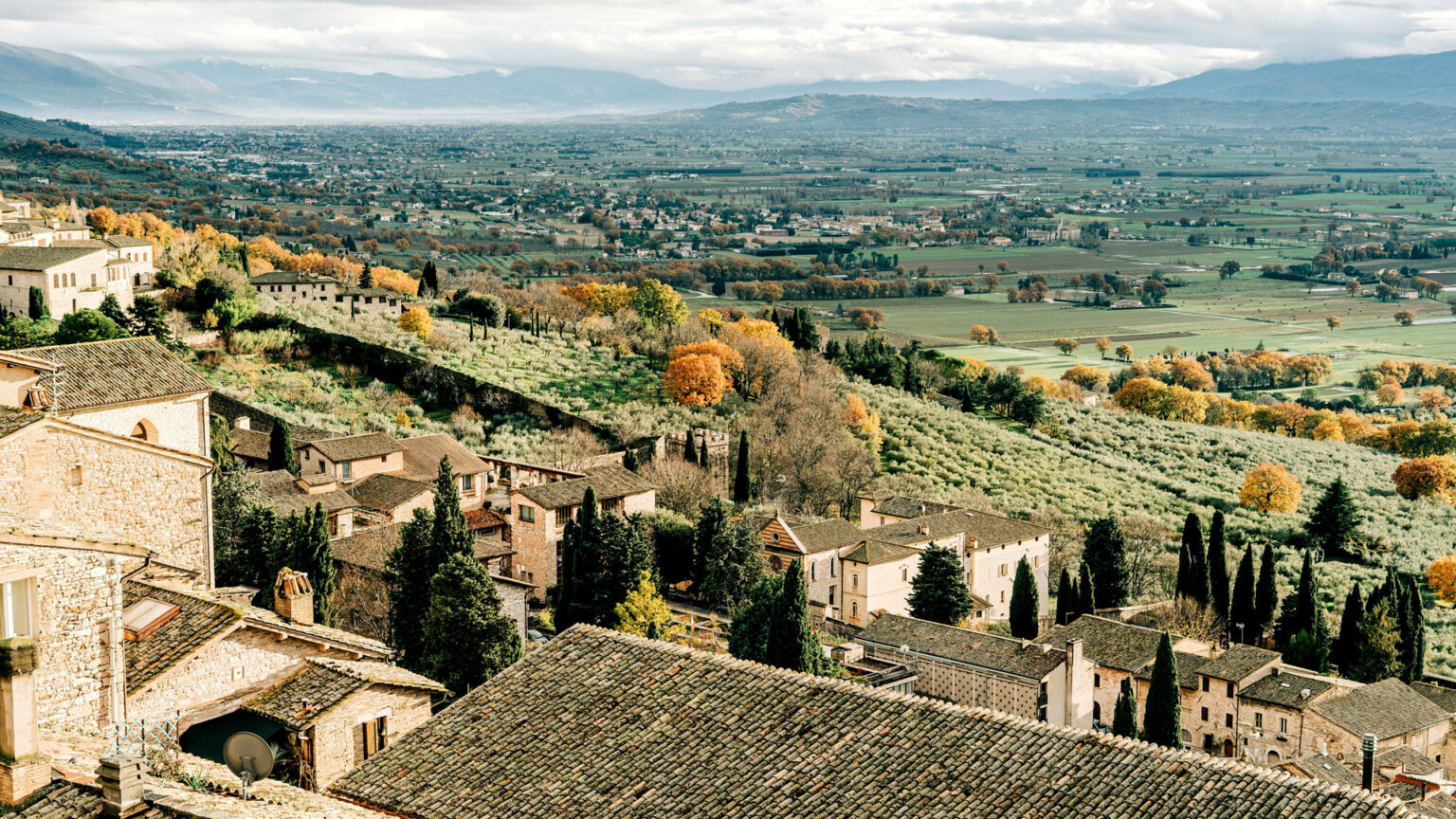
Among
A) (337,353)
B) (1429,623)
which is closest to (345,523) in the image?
(337,353)

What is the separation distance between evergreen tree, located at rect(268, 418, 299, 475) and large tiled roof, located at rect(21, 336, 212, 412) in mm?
19343

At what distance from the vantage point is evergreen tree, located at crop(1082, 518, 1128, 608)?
44.2 m

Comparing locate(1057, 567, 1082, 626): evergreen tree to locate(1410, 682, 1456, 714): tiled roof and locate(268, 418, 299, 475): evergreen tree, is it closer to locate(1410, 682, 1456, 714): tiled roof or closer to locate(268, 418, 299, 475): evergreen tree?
locate(1410, 682, 1456, 714): tiled roof

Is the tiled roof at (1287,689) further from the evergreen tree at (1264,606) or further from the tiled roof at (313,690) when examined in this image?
the tiled roof at (313,690)

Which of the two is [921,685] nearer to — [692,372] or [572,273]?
[692,372]

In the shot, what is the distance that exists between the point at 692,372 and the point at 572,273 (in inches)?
3175

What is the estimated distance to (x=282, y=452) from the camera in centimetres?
4078

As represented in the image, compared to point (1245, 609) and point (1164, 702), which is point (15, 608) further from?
point (1245, 609)

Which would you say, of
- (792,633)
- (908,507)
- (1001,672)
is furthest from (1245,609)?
(792,633)

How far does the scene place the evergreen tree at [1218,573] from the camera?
43.7 m

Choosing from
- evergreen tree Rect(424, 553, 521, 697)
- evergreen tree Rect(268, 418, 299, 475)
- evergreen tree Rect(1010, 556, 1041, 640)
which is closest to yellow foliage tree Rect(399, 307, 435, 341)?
evergreen tree Rect(268, 418, 299, 475)

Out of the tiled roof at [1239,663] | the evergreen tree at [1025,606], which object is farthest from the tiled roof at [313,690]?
the evergreen tree at [1025,606]

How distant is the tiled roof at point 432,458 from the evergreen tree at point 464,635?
14294 mm

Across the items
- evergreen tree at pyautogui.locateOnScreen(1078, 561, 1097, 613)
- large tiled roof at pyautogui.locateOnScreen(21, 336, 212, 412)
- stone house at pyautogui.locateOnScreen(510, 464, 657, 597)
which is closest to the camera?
large tiled roof at pyautogui.locateOnScreen(21, 336, 212, 412)
